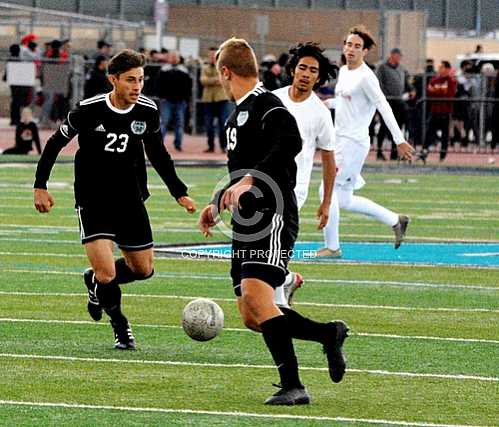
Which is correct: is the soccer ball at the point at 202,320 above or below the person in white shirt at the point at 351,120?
below

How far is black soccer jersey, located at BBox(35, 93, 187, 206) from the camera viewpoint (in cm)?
1065

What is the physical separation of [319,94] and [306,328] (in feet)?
85.9

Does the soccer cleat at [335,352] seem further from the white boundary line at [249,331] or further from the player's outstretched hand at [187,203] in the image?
the white boundary line at [249,331]

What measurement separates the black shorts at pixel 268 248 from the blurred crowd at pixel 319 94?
23.5 meters

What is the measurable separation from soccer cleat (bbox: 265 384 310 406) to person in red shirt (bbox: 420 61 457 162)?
84.9ft

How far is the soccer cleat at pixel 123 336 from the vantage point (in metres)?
10.5

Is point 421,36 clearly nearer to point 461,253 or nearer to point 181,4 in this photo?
point 181,4

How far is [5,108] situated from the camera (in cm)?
4525

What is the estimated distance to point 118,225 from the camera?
10.7 metres

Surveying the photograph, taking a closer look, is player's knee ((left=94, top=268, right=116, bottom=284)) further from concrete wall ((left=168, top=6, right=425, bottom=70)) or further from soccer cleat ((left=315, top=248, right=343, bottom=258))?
concrete wall ((left=168, top=6, right=425, bottom=70))

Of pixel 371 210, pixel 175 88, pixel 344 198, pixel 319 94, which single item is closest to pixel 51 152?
pixel 344 198

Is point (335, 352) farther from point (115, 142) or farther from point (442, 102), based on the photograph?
point (442, 102)

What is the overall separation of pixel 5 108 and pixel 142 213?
3506 cm

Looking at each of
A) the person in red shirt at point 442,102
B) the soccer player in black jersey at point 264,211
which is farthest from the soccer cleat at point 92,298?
the person in red shirt at point 442,102
